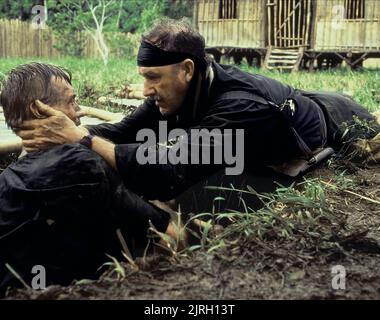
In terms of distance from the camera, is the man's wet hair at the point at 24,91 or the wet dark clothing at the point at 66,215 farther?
the man's wet hair at the point at 24,91

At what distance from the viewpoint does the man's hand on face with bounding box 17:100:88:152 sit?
2574 mm

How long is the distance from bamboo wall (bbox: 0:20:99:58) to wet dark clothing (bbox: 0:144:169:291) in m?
22.6

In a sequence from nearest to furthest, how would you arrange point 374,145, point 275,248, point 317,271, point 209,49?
1. point 317,271
2. point 275,248
3. point 374,145
4. point 209,49

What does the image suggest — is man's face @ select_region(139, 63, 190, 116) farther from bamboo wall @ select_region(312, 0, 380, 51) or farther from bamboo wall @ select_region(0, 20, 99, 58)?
bamboo wall @ select_region(0, 20, 99, 58)

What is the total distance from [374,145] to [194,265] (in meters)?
2.34

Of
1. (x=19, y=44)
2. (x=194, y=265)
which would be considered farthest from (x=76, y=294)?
(x=19, y=44)

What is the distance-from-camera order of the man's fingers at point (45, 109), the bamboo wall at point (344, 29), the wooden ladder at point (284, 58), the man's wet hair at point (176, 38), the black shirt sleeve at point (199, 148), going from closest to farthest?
the man's fingers at point (45, 109) → the black shirt sleeve at point (199, 148) → the man's wet hair at point (176, 38) → the bamboo wall at point (344, 29) → the wooden ladder at point (284, 58)

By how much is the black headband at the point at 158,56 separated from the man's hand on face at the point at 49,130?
2.11 feet

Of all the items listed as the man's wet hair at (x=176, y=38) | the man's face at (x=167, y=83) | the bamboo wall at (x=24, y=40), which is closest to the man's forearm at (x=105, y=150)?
the man's face at (x=167, y=83)

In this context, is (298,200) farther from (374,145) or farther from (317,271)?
(374,145)

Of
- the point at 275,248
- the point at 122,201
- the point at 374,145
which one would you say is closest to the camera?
the point at 275,248

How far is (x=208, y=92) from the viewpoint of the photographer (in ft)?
10.2

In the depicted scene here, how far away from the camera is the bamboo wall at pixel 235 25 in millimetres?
17672

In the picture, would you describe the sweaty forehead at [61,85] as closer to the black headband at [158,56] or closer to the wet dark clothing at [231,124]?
the wet dark clothing at [231,124]
